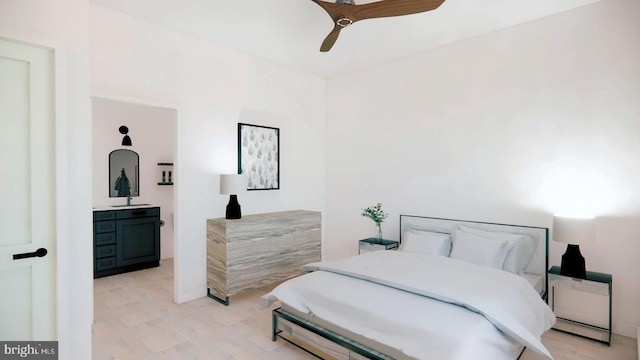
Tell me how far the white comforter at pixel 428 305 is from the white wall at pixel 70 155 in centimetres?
134

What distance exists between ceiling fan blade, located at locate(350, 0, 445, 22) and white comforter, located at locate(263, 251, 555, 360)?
199 centimetres

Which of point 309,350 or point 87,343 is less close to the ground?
point 87,343

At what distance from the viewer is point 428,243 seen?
144 inches

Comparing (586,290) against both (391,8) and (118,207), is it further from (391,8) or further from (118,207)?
(118,207)


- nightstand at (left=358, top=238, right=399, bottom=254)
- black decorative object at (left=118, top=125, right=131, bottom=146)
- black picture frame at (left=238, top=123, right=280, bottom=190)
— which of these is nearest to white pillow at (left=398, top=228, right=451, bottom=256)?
nightstand at (left=358, top=238, right=399, bottom=254)

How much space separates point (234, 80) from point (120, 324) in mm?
2902

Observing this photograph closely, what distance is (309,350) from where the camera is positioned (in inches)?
107

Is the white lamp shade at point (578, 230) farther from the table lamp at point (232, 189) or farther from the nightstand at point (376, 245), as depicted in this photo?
the table lamp at point (232, 189)

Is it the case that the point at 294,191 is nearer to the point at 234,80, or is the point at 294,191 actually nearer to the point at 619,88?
the point at 234,80

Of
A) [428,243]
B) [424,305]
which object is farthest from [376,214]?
[424,305]

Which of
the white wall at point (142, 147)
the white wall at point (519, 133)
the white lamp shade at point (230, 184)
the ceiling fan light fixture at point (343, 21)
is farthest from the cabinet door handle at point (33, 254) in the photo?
the white wall at point (519, 133)

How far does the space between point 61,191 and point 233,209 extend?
1.84 m

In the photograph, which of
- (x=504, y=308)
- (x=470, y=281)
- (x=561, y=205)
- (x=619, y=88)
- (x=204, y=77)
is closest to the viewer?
(x=504, y=308)

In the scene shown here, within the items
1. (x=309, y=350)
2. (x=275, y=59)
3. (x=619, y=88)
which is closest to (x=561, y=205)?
(x=619, y=88)
